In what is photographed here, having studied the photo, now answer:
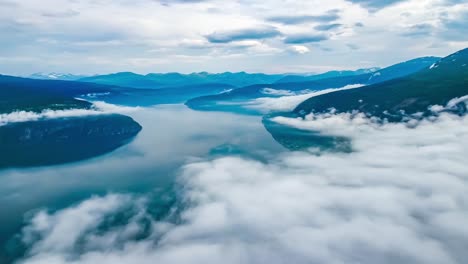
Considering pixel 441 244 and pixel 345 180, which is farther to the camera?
pixel 345 180

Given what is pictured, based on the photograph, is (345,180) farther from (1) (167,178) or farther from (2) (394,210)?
(1) (167,178)

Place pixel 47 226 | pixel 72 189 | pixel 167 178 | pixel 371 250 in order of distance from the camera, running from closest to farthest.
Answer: pixel 371 250 < pixel 47 226 < pixel 72 189 < pixel 167 178

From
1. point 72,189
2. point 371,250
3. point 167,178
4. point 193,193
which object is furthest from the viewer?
point 167,178

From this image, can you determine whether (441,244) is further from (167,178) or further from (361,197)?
(167,178)

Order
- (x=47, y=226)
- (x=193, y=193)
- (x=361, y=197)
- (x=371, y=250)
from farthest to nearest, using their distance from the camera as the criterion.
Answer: (x=193, y=193)
(x=361, y=197)
(x=47, y=226)
(x=371, y=250)

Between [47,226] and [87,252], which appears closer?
[87,252]

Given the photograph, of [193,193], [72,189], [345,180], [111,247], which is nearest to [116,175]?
[72,189]

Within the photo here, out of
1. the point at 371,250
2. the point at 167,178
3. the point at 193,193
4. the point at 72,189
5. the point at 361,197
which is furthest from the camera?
A: the point at 167,178

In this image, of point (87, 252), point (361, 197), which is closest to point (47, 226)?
point (87, 252)
